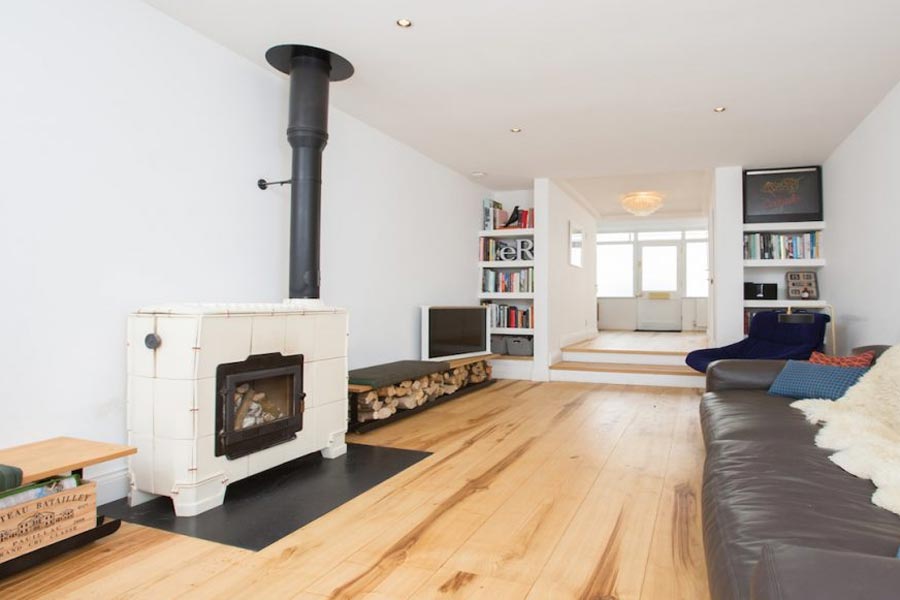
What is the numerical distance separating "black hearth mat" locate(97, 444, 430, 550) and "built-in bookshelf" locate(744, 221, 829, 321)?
411 cm

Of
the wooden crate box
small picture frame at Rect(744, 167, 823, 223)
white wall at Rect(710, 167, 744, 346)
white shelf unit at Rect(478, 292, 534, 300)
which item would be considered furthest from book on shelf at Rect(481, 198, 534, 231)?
the wooden crate box

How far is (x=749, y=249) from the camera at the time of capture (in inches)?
217

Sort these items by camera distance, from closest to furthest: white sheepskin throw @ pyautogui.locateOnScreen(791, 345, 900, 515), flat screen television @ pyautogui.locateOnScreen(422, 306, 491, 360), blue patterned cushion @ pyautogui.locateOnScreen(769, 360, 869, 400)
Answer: white sheepskin throw @ pyautogui.locateOnScreen(791, 345, 900, 515)
blue patterned cushion @ pyautogui.locateOnScreen(769, 360, 869, 400)
flat screen television @ pyautogui.locateOnScreen(422, 306, 491, 360)

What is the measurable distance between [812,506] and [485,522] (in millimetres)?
1193

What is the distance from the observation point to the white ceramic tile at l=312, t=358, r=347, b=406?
2.92m

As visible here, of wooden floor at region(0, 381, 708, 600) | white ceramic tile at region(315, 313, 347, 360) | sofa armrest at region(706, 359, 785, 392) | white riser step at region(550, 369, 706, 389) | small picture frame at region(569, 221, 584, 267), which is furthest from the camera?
small picture frame at region(569, 221, 584, 267)

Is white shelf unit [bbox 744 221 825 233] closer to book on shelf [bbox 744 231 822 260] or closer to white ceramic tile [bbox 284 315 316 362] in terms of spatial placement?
book on shelf [bbox 744 231 822 260]

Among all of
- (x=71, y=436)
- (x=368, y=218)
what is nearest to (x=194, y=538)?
(x=71, y=436)

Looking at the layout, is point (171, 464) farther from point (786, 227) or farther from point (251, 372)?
point (786, 227)

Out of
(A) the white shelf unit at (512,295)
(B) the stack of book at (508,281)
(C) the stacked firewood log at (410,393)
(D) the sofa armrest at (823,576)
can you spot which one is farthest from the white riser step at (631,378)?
(D) the sofa armrest at (823,576)

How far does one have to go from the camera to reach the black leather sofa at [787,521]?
2.51 feet

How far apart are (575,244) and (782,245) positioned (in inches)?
109

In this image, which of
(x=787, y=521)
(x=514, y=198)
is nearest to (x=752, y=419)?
(x=787, y=521)

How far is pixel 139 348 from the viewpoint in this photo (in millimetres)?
2338
